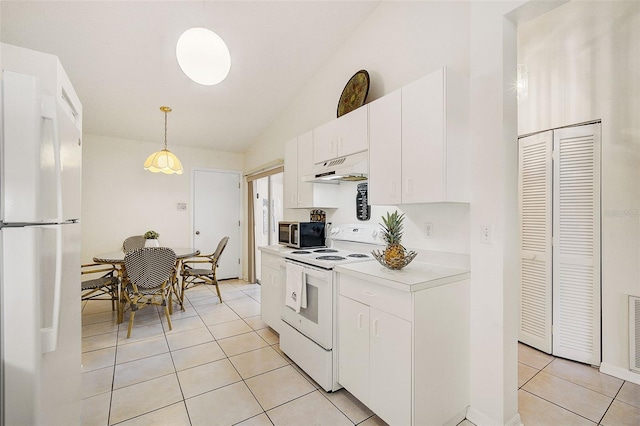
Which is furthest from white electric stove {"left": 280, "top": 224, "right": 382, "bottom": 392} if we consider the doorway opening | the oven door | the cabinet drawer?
the doorway opening

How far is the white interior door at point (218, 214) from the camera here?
204 inches

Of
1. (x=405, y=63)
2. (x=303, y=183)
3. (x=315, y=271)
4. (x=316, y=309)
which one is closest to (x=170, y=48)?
(x=303, y=183)

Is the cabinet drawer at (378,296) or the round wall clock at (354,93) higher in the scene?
the round wall clock at (354,93)

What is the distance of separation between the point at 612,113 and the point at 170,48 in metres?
3.99

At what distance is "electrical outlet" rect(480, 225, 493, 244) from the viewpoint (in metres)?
1.71

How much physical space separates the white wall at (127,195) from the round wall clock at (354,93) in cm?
342

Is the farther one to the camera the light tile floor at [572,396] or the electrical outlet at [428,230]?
the electrical outlet at [428,230]

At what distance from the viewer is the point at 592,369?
2.29m

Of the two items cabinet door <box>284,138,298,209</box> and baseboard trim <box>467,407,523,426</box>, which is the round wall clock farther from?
baseboard trim <box>467,407,523,426</box>

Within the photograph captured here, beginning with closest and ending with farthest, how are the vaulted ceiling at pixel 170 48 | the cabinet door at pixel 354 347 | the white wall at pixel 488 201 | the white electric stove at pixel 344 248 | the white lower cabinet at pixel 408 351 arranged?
1. the white lower cabinet at pixel 408 351
2. the white wall at pixel 488 201
3. the cabinet door at pixel 354 347
4. the white electric stove at pixel 344 248
5. the vaulted ceiling at pixel 170 48

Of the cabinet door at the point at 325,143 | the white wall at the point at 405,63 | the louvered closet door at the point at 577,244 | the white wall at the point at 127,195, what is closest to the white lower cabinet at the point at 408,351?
the white wall at the point at 405,63

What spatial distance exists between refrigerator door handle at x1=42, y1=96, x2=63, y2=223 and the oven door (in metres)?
1.52

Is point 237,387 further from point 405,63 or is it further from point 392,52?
point 392,52

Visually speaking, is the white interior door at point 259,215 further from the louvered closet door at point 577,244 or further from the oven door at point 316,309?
the louvered closet door at point 577,244
